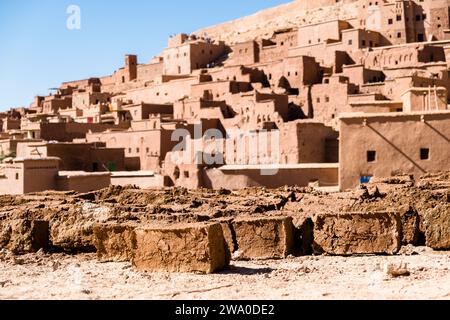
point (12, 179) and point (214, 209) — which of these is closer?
point (214, 209)

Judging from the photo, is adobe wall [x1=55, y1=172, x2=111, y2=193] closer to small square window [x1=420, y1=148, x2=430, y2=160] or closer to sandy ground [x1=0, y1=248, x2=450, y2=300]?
small square window [x1=420, y1=148, x2=430, y2=160]

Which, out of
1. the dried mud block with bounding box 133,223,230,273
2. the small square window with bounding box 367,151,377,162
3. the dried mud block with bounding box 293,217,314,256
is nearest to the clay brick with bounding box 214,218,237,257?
the dried mud block with bounding box 293,217,314,256

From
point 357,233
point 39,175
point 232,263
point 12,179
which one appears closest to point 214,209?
point 232,263

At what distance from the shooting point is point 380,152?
642 inches

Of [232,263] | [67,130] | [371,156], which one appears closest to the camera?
[232,263]

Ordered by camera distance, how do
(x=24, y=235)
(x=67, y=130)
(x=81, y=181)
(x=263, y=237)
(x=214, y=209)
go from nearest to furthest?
(x=263, y=237) → (x=24, y=235) → (x=214, y=209) → (x=81, y=181) → (x=67, y=130)

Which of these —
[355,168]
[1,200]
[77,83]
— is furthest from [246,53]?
[1,200]

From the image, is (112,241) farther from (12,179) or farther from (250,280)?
(12,179)

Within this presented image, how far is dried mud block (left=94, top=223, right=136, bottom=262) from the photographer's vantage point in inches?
297

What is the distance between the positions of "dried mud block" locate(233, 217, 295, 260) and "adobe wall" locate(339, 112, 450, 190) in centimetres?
901

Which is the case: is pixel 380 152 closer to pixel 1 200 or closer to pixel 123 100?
pixel 1 200

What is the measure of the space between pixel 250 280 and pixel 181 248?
843mm

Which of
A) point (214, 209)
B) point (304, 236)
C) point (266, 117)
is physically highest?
point (266, 117)

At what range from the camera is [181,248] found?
672 cm
